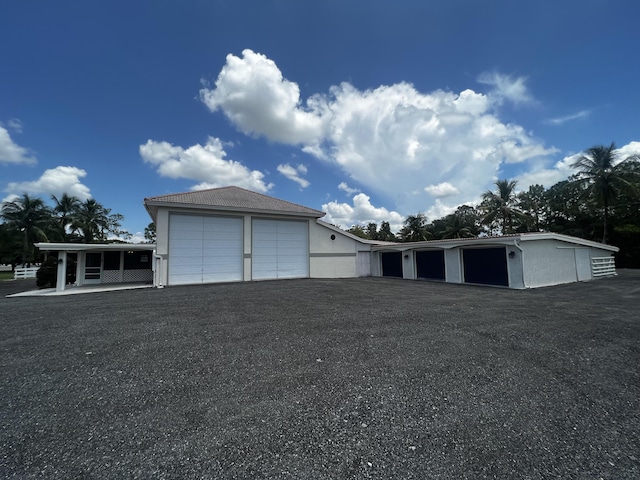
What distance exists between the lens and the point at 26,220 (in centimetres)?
2852

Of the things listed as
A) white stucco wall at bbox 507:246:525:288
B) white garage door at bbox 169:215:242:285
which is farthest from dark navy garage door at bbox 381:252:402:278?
white garage door at bbox 169:215:242:285

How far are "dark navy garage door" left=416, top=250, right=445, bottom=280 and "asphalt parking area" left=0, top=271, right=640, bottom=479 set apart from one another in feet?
32.9

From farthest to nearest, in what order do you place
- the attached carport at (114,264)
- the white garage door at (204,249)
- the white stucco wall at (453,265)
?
the attached carport at (114,264) < the white stucco wall at (453,265) < the white garage door at (204,249)

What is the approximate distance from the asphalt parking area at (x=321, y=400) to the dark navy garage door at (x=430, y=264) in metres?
10.0

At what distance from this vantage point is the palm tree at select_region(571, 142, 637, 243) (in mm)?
23953

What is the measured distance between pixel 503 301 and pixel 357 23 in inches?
496

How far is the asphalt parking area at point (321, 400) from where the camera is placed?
2.03 m

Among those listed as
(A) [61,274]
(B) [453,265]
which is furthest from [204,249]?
(B) [453,265]

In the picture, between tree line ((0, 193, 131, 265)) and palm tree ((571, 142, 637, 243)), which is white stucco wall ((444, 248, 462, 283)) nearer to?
palm tree ((571, 142, 637, 243))

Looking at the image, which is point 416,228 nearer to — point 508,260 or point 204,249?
point 508,260

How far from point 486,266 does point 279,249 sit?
12.1m

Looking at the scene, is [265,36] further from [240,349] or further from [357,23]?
[240,349]

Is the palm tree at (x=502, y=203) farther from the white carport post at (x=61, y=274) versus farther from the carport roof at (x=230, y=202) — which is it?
the white carport post at (x=61, y=274)

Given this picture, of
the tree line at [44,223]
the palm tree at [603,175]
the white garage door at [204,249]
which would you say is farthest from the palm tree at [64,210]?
the palm tree at [603,175]
